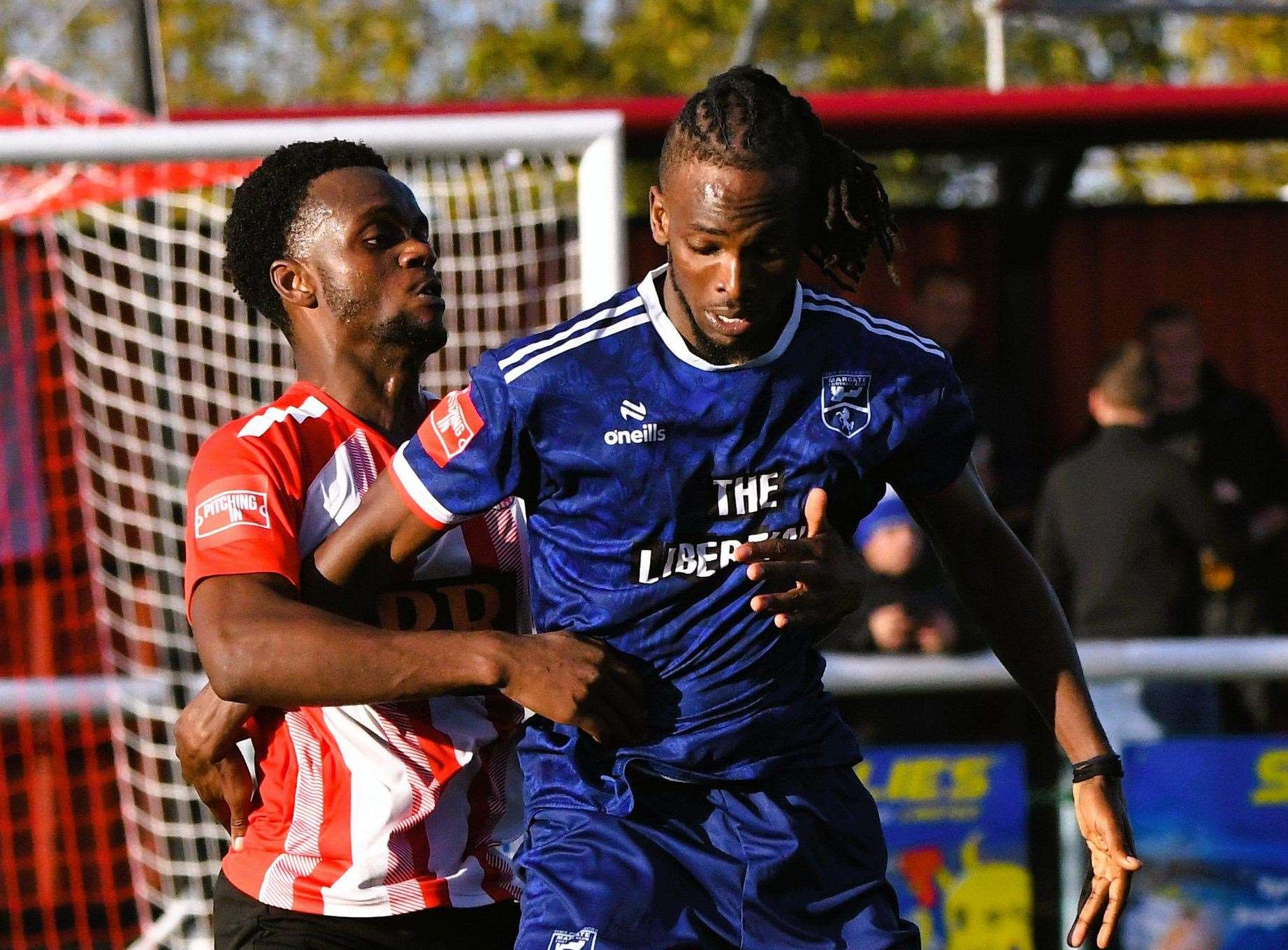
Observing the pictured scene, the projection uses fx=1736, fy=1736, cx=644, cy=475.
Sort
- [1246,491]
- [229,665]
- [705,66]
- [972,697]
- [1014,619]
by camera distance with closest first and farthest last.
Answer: [229,665] → [1014,619] → [972,697] → [1246,491] → [705,66]

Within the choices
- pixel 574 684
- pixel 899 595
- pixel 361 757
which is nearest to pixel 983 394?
pixel 899 595

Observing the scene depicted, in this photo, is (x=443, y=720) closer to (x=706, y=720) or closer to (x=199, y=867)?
(x=706, y=720)

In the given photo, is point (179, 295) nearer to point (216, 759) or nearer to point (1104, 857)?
point (216, 759)

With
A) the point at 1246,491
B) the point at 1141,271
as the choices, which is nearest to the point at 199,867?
the point at 1246,491

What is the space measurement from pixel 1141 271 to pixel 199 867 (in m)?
5.54

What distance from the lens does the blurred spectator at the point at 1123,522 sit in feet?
21.6

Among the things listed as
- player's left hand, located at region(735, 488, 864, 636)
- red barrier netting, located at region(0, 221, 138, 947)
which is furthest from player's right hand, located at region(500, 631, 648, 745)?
red barrier netting, located at region(0, 221, 138, 947)

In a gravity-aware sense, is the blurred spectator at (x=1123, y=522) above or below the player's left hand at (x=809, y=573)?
below

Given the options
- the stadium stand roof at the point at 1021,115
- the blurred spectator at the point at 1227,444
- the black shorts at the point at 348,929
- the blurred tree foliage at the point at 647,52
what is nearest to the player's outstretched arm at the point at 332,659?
the black shorts at the point at 348,929

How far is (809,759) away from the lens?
9.58 feet

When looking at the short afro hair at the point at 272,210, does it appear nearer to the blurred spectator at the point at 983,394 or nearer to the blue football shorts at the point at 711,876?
the blue football shorts at the point at 711,876

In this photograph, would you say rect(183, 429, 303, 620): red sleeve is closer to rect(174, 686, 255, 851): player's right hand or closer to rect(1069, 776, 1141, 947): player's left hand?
rect(174, 686, 255, 851): player's right hand

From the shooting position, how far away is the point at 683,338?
2.84m

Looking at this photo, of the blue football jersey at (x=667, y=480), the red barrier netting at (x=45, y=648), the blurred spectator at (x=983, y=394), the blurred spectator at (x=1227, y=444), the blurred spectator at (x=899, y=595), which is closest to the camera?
the blue football jersey at (x=667, y=480)
